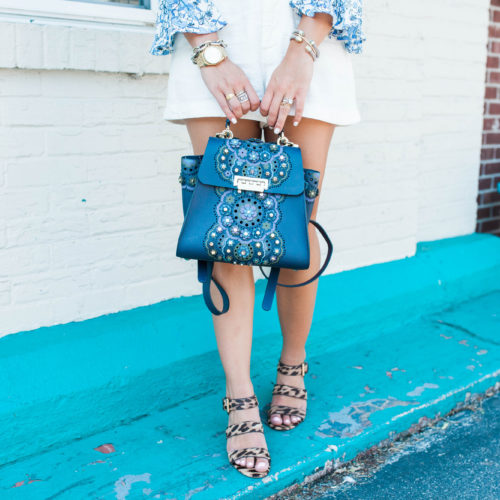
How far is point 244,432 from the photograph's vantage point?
6.15 ft

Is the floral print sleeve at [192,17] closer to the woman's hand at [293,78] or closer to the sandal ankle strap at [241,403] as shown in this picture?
the woman's hand at [293,78]

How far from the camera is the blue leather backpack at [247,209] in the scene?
1628 mm

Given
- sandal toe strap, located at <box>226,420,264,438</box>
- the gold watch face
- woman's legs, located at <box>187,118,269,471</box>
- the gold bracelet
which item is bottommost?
sandal toe strap, located at <box>226,420,264,438</box>

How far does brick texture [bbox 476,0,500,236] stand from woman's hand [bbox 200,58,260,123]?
2.68 metres

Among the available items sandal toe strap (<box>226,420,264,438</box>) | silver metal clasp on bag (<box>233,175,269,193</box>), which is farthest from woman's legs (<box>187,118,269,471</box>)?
silver metal clasp on bag (<box>233,175,269,193</box>)

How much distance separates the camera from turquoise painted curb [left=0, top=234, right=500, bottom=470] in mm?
1972

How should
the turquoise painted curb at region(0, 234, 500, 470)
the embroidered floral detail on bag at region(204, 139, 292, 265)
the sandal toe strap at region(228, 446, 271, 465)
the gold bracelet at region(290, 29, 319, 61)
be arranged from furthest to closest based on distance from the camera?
the turquoise painted curb at region(0, 234, 500, 470), the sandal toe strap at region(228, 446, 271, 465), the gold bracelet at region(290, 29, 319, 61), the embroidered floral detail on bag at region(204, 139, 292, 265)

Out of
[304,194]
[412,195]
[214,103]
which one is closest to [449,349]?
[412,195]

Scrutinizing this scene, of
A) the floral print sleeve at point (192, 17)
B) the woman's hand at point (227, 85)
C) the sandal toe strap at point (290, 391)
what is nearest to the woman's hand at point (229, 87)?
the woman's hand at point (227, 85)

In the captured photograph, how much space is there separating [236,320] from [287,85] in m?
0.71

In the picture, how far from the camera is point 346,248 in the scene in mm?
3076

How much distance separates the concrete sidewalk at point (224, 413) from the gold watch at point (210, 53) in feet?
3.39

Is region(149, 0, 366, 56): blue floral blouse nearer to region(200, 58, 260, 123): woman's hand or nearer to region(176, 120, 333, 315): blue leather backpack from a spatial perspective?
region(200, 58, 260, 123): woman's hand

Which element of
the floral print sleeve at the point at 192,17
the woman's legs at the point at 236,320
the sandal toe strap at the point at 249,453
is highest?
the floral print sleeve at the point at 192,17
